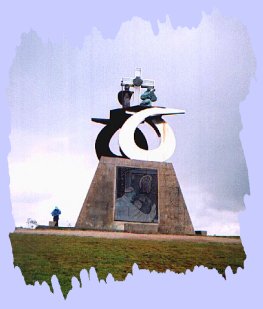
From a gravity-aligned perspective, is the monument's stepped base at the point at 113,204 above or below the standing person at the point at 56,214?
above

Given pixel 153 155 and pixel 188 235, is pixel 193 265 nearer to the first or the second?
pixel 188 235

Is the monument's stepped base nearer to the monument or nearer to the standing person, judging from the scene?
the monument

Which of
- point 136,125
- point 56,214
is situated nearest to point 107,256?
point 56,214

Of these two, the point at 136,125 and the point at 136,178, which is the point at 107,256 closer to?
the point at 136,178

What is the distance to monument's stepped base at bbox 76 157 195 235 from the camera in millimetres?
20406

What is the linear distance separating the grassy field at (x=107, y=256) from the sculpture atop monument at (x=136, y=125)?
6.11ft

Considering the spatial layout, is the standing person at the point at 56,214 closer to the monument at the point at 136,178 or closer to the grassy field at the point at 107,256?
the monument at the point at 136,178

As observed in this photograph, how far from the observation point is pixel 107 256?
1942 centimetres

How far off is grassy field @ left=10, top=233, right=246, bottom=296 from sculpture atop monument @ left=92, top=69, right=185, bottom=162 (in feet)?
6.11

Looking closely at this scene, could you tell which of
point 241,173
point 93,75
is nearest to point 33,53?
point 93,75

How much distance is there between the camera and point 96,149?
2111 cm

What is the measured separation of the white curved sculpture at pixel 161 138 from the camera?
20922mm

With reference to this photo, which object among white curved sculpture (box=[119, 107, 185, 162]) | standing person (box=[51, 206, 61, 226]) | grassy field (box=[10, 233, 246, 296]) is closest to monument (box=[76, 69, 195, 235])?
white curved sculpture (box=[119, 107, 185, 162])

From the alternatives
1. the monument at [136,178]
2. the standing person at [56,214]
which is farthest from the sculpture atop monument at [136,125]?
the standing person at [56,214]
